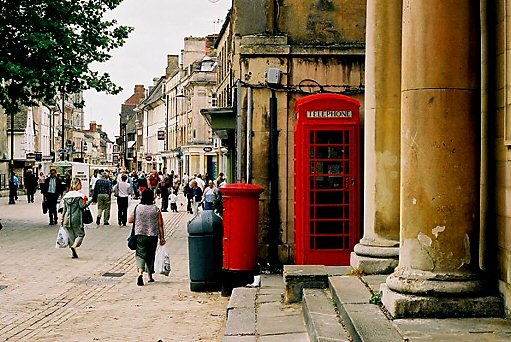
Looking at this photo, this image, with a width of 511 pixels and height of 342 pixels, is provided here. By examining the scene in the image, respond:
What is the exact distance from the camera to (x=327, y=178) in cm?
1147

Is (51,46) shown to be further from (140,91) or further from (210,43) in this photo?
(140,91)

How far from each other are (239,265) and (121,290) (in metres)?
2.57

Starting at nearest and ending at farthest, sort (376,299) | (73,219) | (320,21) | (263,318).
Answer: (376,299) → (263,318) → (320,21) → (73,219)

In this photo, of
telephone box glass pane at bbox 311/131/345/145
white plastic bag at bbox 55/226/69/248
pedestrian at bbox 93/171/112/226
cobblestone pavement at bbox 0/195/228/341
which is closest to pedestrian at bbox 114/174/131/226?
pedestrian at bbox 93/171/112/226

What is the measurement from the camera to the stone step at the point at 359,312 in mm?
5832

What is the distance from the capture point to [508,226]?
633 cm

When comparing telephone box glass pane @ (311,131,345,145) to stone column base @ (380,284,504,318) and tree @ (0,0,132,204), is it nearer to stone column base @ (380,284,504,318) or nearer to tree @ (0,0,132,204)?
Answer: stone column base @ (380,284,504,318)

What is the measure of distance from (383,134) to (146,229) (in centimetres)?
539

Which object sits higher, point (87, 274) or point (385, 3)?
point (385, 3)

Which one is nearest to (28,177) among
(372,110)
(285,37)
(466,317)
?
(285,37)

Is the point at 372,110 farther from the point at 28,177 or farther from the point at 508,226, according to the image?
the point at 28,177

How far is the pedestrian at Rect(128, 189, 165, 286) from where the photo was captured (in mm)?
13000

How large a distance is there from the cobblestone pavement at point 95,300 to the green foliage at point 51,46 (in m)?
6.48

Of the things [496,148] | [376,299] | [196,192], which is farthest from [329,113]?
[196,192]
